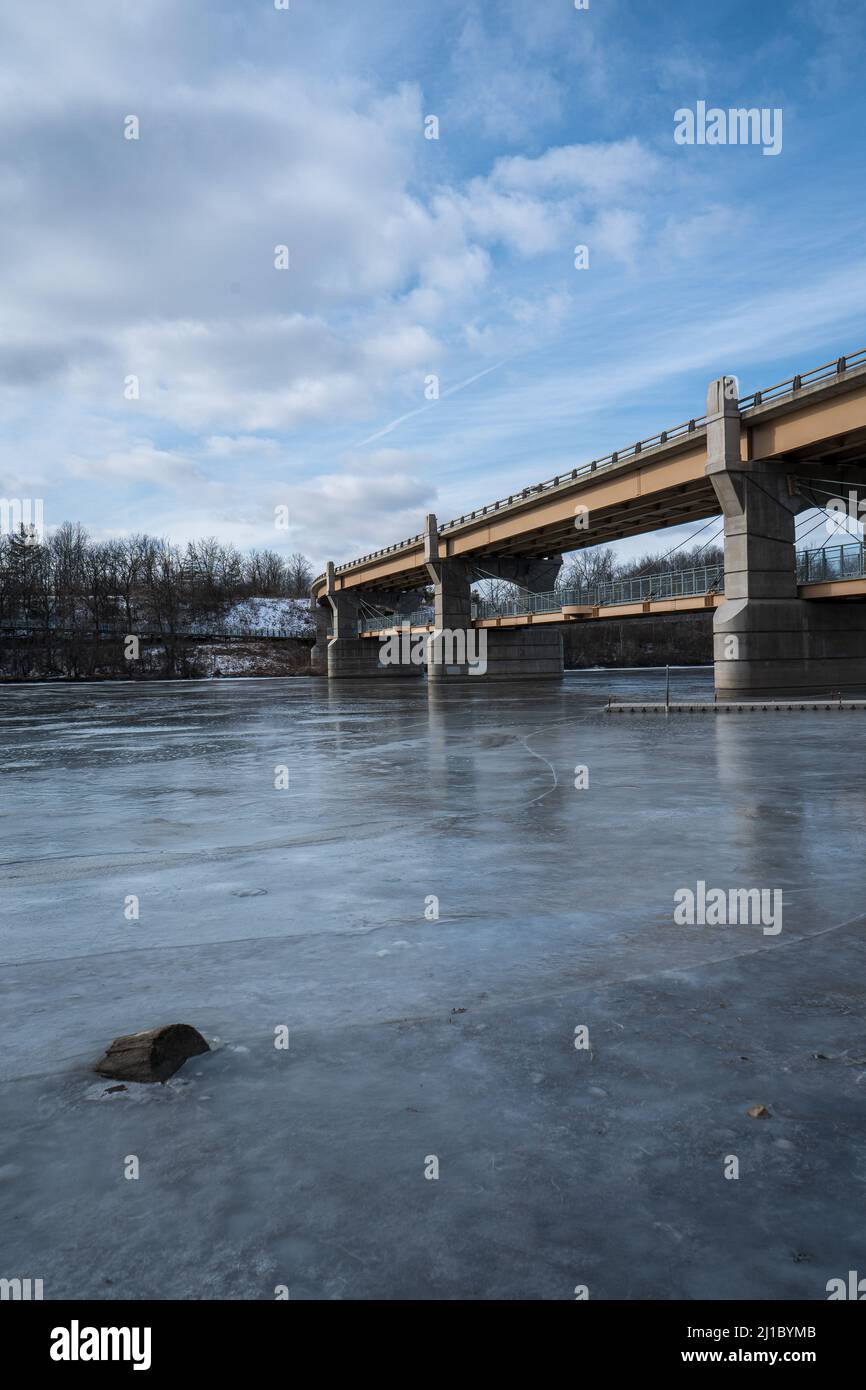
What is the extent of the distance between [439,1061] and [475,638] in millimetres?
61556

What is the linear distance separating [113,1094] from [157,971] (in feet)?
4.87

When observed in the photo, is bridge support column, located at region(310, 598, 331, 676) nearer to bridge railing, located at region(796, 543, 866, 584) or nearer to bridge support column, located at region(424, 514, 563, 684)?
bridge support column, located at region(424, 514, 563, 684)

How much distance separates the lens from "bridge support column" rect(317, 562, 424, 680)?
93.6 m

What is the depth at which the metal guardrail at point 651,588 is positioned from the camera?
32.4 m

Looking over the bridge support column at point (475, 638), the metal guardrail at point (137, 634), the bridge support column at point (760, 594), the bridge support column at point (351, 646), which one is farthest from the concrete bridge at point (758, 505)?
the metal guardrail at point (137, 634)

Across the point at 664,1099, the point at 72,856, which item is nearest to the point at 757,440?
the point at 72,856

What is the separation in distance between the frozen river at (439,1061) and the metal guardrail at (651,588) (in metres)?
25.9

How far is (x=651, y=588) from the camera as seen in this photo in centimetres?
4519

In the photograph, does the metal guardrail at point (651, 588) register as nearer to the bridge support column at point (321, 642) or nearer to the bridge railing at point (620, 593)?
the bridge railing at point (620, 593)

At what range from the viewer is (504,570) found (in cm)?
6519

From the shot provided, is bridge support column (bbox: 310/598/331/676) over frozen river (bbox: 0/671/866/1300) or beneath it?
over

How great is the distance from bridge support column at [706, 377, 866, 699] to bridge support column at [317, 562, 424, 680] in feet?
204
